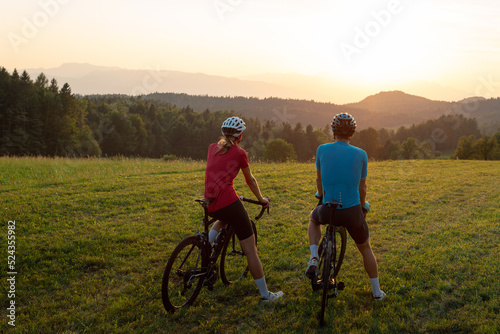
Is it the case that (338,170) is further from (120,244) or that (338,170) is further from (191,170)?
(191,170)

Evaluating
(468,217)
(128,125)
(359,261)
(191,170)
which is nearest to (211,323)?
(359,261)

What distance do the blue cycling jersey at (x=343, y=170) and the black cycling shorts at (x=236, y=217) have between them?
1276 mm

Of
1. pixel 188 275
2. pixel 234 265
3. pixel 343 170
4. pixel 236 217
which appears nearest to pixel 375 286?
pixel 343 170

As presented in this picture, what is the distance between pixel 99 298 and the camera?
5.52 metres

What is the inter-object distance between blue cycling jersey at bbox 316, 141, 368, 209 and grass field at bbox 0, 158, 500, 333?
184 cm

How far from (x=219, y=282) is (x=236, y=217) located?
75.4 inches

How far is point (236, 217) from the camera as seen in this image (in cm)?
482

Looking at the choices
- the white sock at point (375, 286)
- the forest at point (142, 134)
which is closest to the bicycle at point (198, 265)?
the white sock at point (375, 286)

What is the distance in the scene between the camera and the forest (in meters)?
56.6

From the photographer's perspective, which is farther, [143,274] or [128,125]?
[128,125]

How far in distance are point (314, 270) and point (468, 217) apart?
8.83 m

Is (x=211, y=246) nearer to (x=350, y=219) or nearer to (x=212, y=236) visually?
(x=212, y=236)

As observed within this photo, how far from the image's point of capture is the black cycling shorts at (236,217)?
4781 mm

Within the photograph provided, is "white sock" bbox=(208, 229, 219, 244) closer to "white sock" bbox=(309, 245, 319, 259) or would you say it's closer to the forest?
"white sock" bbox=(309, 245, 319, 259)
